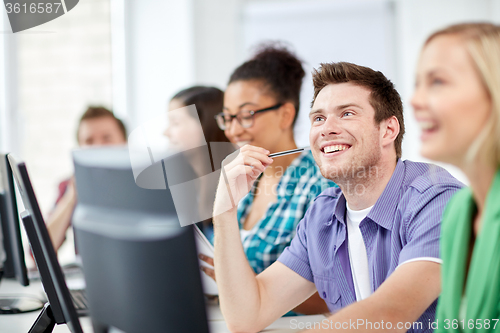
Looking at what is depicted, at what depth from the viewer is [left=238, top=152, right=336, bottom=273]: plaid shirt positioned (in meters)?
1.40

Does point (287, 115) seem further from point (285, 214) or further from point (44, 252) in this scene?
point (44, 252)

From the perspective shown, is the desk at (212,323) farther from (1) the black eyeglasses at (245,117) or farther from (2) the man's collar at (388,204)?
(1) the black eyeglasses at (245,117)

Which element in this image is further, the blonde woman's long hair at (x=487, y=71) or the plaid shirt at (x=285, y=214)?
the plaid shirt at (x=285, y=214)

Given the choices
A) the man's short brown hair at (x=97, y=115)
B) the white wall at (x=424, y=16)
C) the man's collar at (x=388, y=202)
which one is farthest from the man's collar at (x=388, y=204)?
the white wall at (x=424, y=16)

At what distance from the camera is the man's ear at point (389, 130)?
41.7 inches

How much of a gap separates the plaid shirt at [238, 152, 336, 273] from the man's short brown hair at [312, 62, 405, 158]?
35 cm

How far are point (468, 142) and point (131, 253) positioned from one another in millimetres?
592

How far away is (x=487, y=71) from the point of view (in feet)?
1.70

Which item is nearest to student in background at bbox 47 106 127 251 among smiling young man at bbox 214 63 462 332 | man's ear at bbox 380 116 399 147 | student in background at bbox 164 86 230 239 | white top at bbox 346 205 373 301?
student in background at bbox 164 86 230 239

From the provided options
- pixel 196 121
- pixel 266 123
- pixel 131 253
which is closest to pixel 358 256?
pixel 131 253

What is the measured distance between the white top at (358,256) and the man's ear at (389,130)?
176 mm

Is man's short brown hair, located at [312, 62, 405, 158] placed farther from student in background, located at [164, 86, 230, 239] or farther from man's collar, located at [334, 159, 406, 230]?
student in background, located at [164, 86, 230, 239]

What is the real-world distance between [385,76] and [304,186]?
494 millimetres

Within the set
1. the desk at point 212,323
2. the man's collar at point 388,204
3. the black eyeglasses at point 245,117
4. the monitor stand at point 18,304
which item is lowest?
the monitor stand at point 18,304
